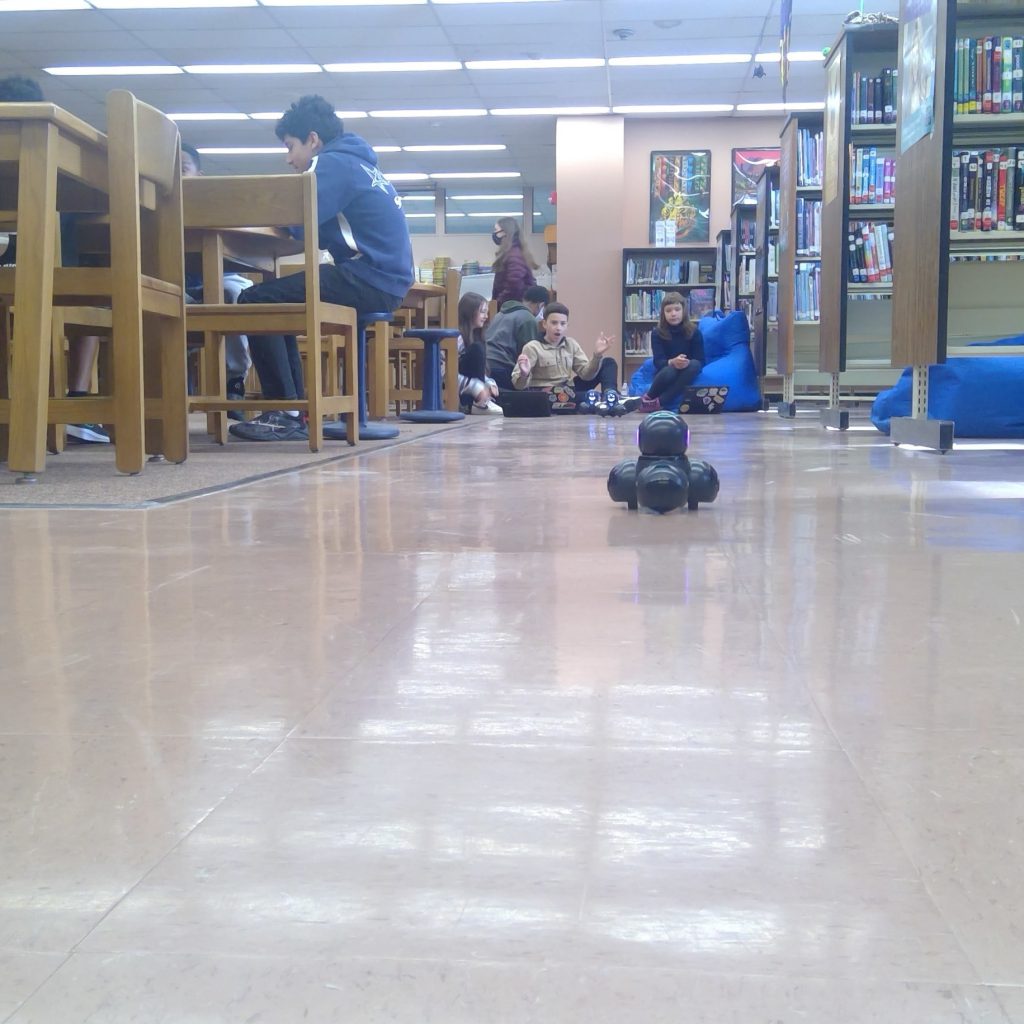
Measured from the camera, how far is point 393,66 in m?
8.82

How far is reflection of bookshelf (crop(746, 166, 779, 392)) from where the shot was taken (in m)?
7.22

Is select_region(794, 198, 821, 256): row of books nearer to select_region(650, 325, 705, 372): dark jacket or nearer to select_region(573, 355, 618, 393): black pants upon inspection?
select_region(650, 325, 705, 372): dark jacket

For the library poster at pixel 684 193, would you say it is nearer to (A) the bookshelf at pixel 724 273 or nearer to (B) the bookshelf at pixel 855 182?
(A) the bookshelf at pixel 724 273

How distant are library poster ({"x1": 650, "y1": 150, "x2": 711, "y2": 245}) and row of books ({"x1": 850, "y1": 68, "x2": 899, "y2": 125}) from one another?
5471 mm

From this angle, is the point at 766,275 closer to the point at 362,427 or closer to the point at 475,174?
the point at 362,427

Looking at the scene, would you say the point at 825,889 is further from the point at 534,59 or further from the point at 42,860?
the point at 534,59

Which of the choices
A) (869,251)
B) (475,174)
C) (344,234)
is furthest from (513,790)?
(475,174)

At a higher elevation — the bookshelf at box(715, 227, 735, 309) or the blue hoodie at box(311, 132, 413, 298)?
the bookshelf at box(715, 227, 735, 309)

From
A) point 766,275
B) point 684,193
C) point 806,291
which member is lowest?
point 806,291

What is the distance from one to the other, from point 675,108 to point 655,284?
5.08ft

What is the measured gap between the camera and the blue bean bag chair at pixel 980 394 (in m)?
3.77

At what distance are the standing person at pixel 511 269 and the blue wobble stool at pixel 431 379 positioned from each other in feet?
5.66

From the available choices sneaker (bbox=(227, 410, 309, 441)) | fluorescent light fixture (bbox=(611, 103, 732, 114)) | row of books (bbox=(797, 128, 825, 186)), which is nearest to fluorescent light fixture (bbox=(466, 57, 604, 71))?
fluorescent light fixture (bbox=(611, 103, 732, 114))

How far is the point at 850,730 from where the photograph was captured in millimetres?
745
